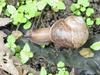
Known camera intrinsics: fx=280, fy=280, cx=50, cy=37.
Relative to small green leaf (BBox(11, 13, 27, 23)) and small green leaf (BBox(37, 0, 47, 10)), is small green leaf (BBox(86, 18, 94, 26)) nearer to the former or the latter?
small green leaf (BBox(37, 0, 47, 10))

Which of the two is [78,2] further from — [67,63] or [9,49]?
[9,49]

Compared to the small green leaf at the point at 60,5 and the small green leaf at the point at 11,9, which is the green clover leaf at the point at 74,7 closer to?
the small green leaf at the point at 60,5

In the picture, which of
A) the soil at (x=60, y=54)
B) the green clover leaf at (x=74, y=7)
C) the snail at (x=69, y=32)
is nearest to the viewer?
the snail at (x=69, y=32)

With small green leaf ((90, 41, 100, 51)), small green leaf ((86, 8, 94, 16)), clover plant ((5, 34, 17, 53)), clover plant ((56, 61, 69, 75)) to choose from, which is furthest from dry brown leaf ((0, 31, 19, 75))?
small green leaf ((86, 8, 94, 16))

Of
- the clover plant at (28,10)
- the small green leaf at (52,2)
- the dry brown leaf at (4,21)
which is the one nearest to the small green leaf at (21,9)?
the clover plant at (28,10)

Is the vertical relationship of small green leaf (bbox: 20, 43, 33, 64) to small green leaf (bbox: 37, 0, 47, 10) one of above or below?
below

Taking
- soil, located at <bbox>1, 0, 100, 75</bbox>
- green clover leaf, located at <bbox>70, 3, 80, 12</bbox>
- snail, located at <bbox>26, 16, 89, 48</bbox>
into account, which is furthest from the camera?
green clover leaf, located at <bbox>70, 3, 80, 12</bbox>

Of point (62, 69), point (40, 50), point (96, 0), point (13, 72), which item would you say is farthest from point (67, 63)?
point (96, 0)
